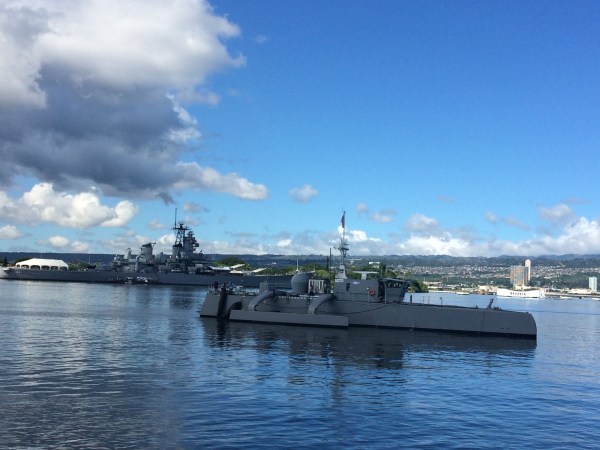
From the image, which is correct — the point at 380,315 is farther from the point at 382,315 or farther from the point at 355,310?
the point at 355,310

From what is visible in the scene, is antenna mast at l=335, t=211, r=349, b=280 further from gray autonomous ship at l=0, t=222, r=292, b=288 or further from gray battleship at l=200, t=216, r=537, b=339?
gray autonomous ship at l=0, t=222, r=292, b=288

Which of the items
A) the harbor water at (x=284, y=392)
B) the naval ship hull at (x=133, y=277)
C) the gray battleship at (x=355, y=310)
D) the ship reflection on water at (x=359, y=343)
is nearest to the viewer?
the harbor water at (x=284, y=392)

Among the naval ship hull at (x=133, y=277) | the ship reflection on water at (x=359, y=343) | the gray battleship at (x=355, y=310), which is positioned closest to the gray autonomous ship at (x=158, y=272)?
the naval ship hull at (x=133, y=277)

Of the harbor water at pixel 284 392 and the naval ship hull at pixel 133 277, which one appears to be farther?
the naval ship hull at pixel 133 277

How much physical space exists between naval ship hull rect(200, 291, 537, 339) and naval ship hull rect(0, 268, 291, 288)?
109m

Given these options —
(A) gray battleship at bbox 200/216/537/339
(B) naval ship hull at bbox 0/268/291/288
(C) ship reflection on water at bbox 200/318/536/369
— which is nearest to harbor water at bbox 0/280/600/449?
(C) ship reflection on water at bbox 200/318/536/369

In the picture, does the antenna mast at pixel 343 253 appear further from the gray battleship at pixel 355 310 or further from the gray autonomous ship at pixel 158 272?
the gray autonomous ship at pixel 158 272

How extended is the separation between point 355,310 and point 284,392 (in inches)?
1361

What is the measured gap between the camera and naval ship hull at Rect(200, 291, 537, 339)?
5688 cm

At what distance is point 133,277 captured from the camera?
180m

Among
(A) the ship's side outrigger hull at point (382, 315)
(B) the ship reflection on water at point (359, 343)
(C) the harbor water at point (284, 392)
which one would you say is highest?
(A) the ship's side outrigger hull at point (382, 315)

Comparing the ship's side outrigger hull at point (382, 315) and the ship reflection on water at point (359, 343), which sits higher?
the ship's side outrigger hull at point (382, 315)

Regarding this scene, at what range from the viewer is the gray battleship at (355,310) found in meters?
57.2

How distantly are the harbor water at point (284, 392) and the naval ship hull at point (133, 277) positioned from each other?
127 meters
